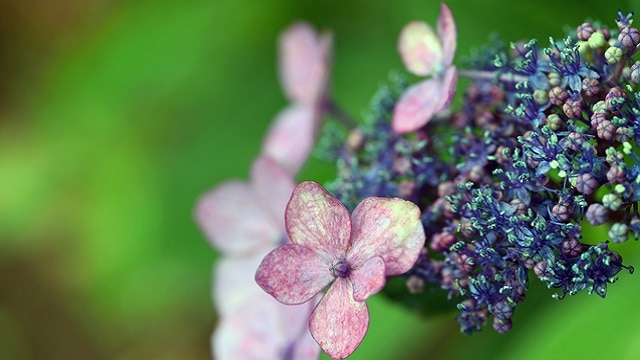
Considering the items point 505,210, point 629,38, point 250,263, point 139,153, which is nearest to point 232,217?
point 250,263

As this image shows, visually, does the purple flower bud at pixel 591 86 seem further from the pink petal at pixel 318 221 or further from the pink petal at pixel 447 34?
the pink petal at pixel 318 221

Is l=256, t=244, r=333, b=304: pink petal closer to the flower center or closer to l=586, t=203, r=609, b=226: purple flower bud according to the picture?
the flower center

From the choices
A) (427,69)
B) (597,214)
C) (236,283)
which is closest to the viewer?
(597,214)

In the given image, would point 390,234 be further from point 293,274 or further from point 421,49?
point 421,49

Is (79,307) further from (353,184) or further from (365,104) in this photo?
(353,184)

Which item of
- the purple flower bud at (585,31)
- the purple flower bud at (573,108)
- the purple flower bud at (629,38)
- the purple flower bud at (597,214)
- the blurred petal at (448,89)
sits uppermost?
the purple flower bud at (585,31)

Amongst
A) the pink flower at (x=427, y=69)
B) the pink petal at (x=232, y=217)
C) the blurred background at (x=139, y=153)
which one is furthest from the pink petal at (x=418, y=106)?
the blurred background at (x=139, y=153)

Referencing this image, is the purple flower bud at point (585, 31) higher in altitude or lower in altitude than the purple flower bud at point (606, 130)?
higher

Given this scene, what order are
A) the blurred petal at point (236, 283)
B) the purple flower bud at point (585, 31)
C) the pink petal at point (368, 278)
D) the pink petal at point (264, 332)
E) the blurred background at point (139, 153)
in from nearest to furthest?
the pink petal at point (368, 278) → the purple flower bud at point (585, 31) → the pink petal at point (264, 332) → the blurred petal at point (236, 283) → the blurred background at point (139, 153)
